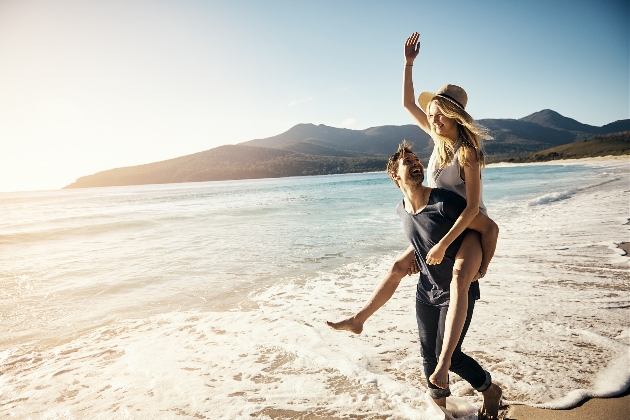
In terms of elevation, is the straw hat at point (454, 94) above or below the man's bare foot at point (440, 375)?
above

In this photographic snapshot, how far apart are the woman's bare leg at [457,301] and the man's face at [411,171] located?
474 mm

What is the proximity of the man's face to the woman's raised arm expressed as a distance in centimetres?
68

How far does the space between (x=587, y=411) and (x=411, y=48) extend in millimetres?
3153

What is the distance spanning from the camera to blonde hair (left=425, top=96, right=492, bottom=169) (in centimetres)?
216

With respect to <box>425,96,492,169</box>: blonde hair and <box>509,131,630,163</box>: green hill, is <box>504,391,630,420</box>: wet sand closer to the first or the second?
<box>425,96,492,169</box>: blonde hair

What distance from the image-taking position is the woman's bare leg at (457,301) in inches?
78.7


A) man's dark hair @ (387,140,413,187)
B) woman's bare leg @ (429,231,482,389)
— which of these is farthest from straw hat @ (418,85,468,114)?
woman's bare leg @ (429,231,482,389)

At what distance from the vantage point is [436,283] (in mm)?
2254

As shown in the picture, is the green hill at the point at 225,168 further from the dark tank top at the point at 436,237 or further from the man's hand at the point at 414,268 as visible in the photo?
the dark tank top at the point at 436,237

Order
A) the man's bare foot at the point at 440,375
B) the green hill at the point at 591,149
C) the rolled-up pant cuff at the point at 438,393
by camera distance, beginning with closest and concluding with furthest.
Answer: the man's bare foot at the point at 440,375 < the rolled-up pant cuff at the point at 438,393 < the green hill at the point at 591,149

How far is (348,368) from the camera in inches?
138

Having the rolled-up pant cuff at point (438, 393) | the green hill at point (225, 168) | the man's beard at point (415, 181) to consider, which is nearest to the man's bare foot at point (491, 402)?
the rolled-up pant cuff at point (438, 393)

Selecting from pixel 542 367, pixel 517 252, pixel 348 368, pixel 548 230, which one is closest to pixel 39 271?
pixel 348 368

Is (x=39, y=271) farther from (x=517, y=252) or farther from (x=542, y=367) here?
(x=517, y=252)
